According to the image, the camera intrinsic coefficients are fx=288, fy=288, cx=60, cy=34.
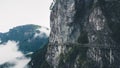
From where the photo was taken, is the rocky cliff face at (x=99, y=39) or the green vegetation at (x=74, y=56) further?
the green vegetation at (x=74, y=56)

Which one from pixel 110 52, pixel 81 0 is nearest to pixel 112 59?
pixel 110 52

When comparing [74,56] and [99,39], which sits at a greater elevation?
[99,39]

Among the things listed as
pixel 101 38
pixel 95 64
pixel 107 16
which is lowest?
pixel 95 64

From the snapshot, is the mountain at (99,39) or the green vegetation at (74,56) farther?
the green vegetation at (74,56)

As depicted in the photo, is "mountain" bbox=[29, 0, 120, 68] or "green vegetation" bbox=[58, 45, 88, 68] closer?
"mountain" bbox=[29, 0, 120, 68]

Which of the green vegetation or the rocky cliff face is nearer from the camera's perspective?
the rocky cliff face

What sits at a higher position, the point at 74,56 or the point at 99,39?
the point at 99,39

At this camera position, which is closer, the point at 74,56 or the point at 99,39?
the point at 99,39

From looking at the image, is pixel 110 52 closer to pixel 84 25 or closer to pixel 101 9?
pixel 101 9

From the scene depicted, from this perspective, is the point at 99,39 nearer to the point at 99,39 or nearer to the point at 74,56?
the point at 99,39

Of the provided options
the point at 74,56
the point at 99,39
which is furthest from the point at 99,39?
the point at 74,56

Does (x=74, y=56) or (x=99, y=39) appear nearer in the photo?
(x=99, y=39)
